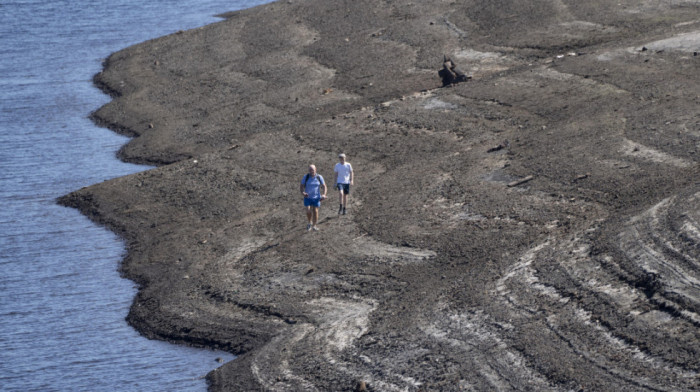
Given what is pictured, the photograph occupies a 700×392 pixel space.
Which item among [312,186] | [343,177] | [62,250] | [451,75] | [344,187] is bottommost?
[62,250]

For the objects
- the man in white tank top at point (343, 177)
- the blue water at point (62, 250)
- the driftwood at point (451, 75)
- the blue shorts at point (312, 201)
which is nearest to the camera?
the blue water at point (62, 250)

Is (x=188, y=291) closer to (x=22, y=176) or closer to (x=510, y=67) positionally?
(x=22, y=176)

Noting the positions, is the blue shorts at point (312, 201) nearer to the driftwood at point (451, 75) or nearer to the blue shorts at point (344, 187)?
the blue shorts at point (344, 187)

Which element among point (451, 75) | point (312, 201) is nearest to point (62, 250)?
point (312, 201)

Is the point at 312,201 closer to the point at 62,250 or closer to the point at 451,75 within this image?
the point at 62,250

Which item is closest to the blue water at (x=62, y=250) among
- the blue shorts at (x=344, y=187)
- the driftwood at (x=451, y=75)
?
the blue shorts at (x=344, y=187)

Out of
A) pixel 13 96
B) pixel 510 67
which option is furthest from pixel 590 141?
pixel 13 96
